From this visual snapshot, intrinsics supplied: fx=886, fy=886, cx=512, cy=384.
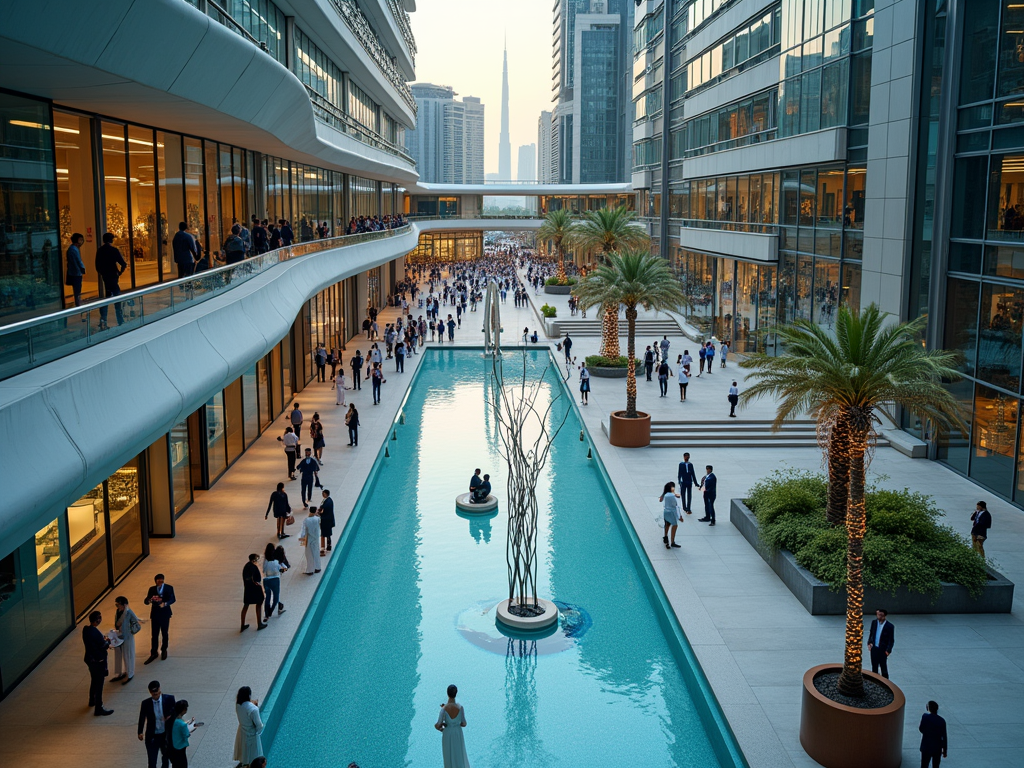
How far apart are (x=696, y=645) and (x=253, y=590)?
6.58 meters

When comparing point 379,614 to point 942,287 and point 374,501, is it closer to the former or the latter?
point 374,501

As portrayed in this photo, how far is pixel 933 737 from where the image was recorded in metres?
9.69

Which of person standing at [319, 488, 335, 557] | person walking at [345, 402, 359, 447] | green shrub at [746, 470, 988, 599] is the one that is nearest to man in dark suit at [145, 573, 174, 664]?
person standing at [319, 488, 335, 557]

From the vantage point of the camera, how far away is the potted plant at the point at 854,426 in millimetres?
10047

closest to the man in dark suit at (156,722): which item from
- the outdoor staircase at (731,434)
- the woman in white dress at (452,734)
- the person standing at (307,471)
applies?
the woman in white dress at (452,734)

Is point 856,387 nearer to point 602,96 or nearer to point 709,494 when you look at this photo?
point 709,494

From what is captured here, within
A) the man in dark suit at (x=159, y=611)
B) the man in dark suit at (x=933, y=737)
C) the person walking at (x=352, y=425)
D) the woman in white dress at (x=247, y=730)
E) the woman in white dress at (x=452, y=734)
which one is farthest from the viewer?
the person walking at (x=352, y=425)

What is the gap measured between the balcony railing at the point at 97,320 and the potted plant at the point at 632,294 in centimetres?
→ 1296

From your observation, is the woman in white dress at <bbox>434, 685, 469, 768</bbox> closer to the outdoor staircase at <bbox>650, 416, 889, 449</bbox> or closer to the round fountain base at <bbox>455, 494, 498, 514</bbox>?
the round fountain base at <bbox>455, 494, 498, 514</bbox>

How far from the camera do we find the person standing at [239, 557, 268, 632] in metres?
13.0

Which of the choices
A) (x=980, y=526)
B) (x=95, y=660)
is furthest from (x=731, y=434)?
(x=95, y=660)

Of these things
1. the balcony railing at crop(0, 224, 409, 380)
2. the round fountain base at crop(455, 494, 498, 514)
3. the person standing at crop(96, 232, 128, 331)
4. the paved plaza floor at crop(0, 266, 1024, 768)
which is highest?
the person standing at crop(96, 232, 128, 331)

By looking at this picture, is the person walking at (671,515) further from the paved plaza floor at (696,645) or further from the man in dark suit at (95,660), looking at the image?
the man in dark suit at (95,660)

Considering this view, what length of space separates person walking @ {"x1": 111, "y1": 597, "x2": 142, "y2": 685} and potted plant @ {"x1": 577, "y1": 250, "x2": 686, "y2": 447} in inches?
631
